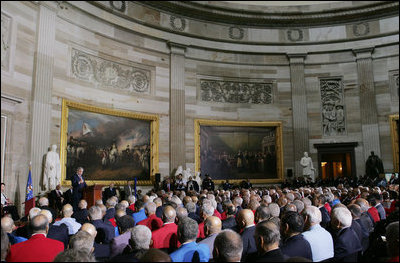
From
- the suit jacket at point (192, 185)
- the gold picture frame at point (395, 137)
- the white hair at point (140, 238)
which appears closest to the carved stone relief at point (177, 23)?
the suit jacket at point (192, 185)

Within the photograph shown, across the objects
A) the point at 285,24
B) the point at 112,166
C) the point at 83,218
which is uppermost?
the point at 285,24

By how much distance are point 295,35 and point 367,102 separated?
6542 millimetres

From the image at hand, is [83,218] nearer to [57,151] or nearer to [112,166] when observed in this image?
[57,151]

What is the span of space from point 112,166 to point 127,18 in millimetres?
8226

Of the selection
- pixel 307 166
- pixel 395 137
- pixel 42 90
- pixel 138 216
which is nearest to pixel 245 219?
pixel 138 216

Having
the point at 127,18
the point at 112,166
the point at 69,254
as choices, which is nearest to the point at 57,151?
the point at 112,166

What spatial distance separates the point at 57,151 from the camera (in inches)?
687

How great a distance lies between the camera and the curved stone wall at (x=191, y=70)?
1695 cm

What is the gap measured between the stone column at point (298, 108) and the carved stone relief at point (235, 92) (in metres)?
1.69

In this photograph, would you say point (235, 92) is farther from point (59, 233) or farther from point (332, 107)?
point (59, 233)

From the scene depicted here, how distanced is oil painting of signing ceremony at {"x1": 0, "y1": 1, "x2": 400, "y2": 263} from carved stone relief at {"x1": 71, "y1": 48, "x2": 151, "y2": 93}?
66 mm

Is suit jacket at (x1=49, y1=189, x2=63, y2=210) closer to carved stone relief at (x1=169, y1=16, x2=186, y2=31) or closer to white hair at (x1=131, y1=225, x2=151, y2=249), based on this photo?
white hair at (x1=131, y1=225, x2=151, y2=249)

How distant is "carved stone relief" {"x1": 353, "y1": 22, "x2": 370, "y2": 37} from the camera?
26.2 meters

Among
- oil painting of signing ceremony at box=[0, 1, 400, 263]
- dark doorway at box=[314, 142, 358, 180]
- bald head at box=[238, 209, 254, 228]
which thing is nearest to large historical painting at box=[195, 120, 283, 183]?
oil painting of signing ceremony at box=[0, 1, 400, 263]
